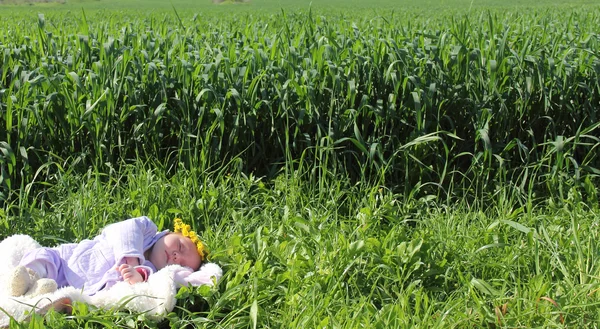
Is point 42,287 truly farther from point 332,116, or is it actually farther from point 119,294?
point 332,116

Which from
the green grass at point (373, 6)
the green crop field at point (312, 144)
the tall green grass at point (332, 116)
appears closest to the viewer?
the green crop field at point (312, 144)

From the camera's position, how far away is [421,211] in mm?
3859

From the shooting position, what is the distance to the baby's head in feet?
10.1

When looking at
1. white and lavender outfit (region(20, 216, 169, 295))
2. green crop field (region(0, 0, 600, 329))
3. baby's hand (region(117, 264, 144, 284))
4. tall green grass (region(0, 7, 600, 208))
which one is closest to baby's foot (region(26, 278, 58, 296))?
white and lavender outfit (region(20, 216, 169, 295))

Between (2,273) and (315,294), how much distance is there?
4.03ft

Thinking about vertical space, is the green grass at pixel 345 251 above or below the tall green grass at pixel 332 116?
below

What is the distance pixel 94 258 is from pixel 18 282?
378 mm

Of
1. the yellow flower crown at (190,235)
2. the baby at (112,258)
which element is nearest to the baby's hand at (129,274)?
the baby at (112,258)

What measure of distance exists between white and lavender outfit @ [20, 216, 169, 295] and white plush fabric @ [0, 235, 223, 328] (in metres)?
0.09

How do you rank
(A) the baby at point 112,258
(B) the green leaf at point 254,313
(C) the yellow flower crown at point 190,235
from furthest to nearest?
(C) the yellow flower crown at point 190,235, (A) the baby at point 112,258, (B) the green leaf at point 254,313

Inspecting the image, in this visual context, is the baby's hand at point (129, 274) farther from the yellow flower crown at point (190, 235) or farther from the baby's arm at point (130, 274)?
the yellow flower crown at point (190, 235)

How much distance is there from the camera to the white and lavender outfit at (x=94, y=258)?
2910 millimetres

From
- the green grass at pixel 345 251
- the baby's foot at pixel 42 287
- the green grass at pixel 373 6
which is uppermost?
the baby's foot at pixel 42 287

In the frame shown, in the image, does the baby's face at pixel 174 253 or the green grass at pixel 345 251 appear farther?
the baby's face at pixel 174 253
